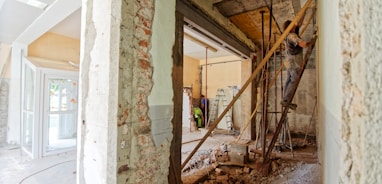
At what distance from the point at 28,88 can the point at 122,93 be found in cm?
450

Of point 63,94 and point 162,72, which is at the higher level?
point 162,72

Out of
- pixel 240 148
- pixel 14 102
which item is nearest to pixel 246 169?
pixel 240 148

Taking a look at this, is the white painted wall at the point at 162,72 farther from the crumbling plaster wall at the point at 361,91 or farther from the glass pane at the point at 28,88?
the glass pane at the point at 28,88

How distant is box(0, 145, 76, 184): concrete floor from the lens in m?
2.96

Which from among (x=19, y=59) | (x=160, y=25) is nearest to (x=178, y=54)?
(x=160, y=25)

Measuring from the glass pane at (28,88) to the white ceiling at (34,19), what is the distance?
725mm

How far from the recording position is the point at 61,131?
458 centimetres

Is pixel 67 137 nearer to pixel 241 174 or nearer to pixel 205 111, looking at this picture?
pixel 241 174

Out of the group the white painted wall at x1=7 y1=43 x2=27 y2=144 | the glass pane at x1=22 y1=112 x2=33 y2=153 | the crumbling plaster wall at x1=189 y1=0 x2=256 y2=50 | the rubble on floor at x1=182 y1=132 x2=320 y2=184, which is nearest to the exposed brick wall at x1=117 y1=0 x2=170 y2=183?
the crumbling plaster wall at x1=189 y1=0 x2=256 y2=50

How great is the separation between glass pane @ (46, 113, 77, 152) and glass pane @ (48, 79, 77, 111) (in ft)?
0.70

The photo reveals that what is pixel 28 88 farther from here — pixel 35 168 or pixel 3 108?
pixel 35 168

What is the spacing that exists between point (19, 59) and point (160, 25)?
473cm

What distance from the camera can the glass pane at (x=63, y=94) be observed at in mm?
4320

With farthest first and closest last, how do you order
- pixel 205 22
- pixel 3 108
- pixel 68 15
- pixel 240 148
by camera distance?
pixel 3 108 → pixel 240 148 → pixel 68 15 → pixel 205 22
